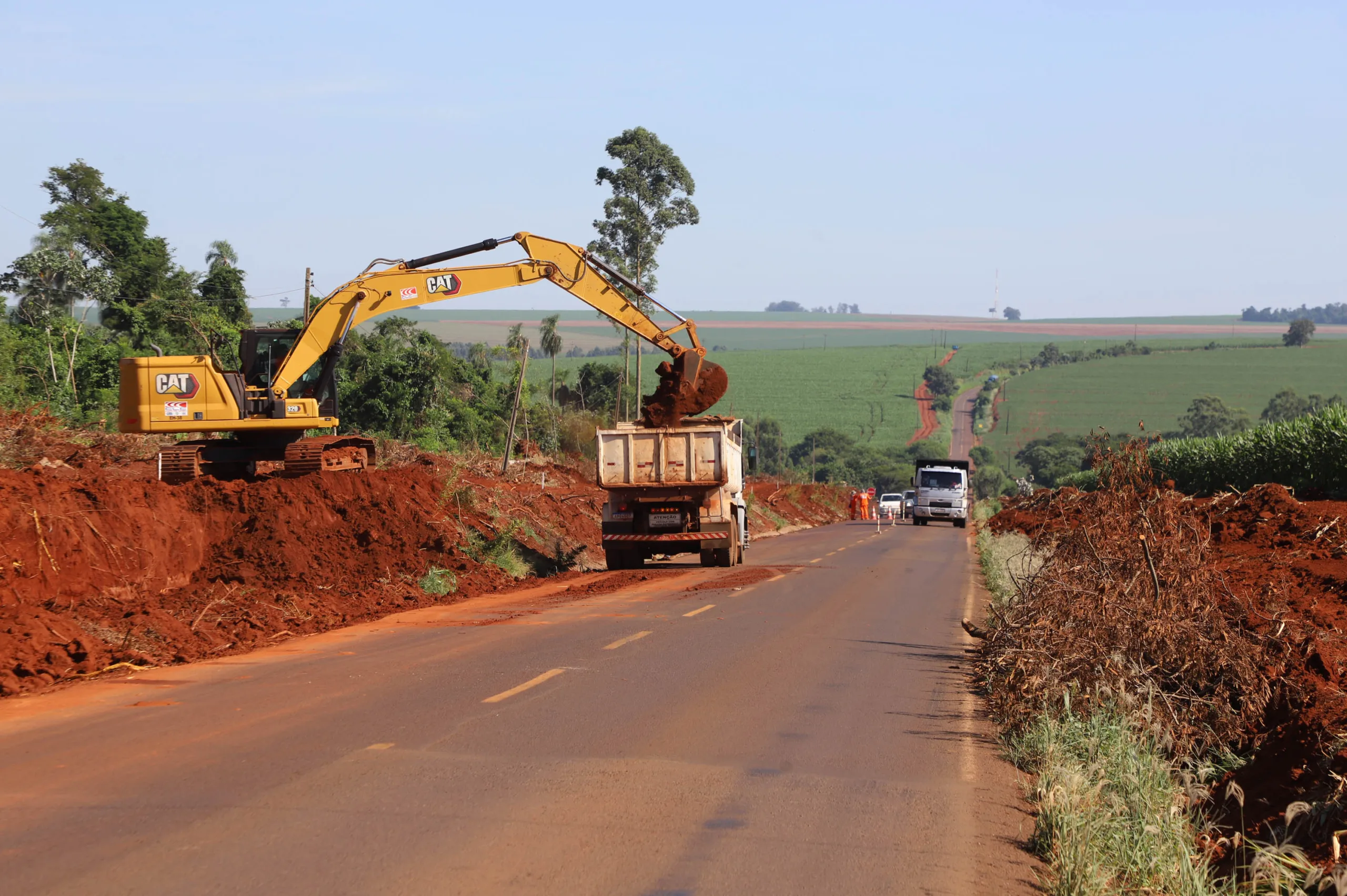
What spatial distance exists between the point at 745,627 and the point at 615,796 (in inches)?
327

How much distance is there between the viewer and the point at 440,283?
2319 centimetres

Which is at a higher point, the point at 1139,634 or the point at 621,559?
the point at 1139,634

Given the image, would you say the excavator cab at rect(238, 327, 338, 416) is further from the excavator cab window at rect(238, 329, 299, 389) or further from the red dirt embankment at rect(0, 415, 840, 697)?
the red dirt embankment at rect(0, 415, 840, 697)

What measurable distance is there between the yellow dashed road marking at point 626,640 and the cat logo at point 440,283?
10795 mm

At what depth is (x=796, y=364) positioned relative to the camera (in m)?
178

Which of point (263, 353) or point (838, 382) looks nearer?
point (263, 353)

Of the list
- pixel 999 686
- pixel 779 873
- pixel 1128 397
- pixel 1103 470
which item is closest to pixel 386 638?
pixel 999 686

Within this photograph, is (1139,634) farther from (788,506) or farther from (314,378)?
(788,506)

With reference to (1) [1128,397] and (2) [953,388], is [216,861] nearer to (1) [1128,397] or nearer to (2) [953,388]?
(1) [1128,397]

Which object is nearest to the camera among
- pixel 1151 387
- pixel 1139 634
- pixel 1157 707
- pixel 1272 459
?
pixel 1157 707

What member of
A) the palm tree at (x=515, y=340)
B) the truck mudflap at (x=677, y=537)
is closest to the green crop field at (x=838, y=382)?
the palm tree at (x=515, y=340)

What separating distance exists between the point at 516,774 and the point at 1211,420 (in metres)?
117

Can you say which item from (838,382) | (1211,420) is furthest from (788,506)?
(838,382)

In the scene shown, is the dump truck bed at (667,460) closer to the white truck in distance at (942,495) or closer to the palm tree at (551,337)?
the white truck in distance at (942,495)
